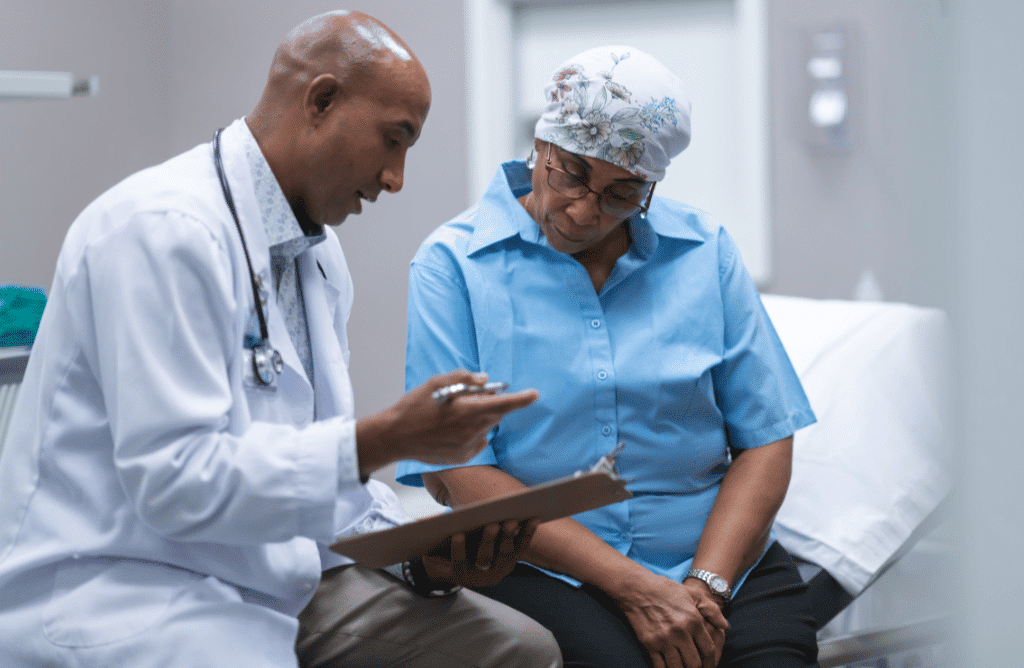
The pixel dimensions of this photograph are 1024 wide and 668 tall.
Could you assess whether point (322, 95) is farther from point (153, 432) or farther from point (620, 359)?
point (620, 359)

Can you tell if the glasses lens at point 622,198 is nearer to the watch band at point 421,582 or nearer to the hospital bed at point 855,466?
the hospital bed at point 855,466

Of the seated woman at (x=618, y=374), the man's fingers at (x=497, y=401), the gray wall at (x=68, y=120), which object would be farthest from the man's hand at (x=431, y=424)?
the gray wall at (x=68, y=120)

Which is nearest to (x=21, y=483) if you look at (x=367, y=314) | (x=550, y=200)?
(x=550, y=200)

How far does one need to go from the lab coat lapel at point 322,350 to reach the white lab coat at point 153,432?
0.17 m

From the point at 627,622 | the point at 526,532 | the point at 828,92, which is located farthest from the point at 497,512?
the point at 828,92

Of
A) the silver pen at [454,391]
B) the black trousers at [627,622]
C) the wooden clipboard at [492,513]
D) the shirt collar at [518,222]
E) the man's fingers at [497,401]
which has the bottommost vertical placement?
the black trousers at [627,622]

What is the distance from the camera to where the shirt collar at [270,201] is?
1.16m

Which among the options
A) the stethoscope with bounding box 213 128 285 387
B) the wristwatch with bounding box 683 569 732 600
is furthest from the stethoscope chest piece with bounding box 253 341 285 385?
the wristwatch with bounding box 683 569 732 600

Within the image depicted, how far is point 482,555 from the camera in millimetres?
1201

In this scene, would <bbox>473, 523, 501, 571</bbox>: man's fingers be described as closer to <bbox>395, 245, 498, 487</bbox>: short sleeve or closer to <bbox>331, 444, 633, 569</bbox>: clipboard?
<bbox>331, 444, 633, 569</bbox>: clipboard

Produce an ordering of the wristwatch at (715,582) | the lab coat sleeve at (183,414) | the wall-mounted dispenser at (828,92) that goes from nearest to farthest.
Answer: the lab coat sleeve at (183,414) → the wristwatch at (715,582) → the wall-mounted dispenser at (828,92)

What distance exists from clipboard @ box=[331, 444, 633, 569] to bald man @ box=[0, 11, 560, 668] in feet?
0.17

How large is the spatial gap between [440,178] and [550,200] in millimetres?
1705

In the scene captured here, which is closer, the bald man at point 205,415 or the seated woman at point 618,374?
the bald man at point 205,415
